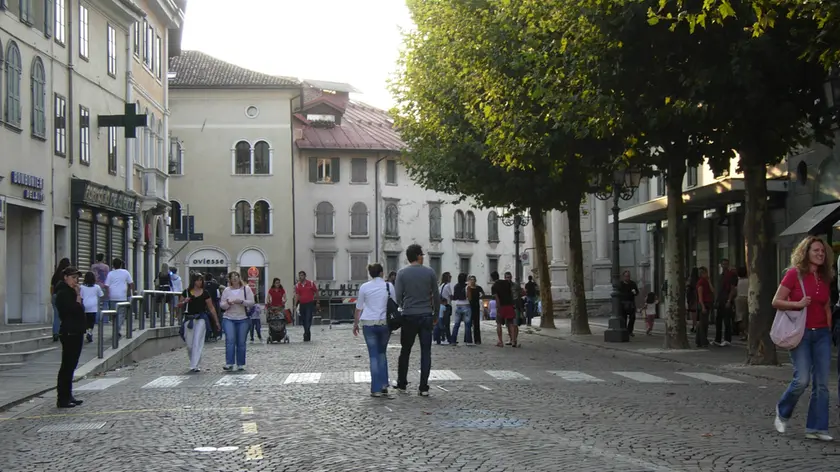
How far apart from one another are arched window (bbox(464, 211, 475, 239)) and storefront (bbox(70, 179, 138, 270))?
4672cm

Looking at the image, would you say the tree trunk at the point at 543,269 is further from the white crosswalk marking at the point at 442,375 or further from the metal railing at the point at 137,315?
the white crosswalk marking at the point at 442,375

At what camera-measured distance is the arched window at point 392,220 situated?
269 feet

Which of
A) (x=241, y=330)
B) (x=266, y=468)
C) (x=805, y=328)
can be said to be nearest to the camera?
(x=266, y=468)

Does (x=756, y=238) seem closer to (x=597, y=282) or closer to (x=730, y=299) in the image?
(x=730, y=299)

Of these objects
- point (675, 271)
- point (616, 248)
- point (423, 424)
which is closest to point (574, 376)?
point (675, 271)

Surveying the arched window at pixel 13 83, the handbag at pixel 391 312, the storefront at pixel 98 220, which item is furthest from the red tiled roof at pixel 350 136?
the handbag at pixel 391 312

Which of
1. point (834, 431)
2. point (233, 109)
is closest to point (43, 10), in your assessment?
point (834, 431)

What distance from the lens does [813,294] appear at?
11445mm

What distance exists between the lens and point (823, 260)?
11.6m

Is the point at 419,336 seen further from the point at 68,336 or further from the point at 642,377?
the point at 642,377

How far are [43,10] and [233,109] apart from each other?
42.6 m

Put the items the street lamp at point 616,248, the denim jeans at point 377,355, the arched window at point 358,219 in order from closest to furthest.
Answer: the denim jeans at point 377,355, the street lamp at point 616,248, the arched window at point 358,219

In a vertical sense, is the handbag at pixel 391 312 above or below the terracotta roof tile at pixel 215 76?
below

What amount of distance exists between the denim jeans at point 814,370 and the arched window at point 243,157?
65436 mm
